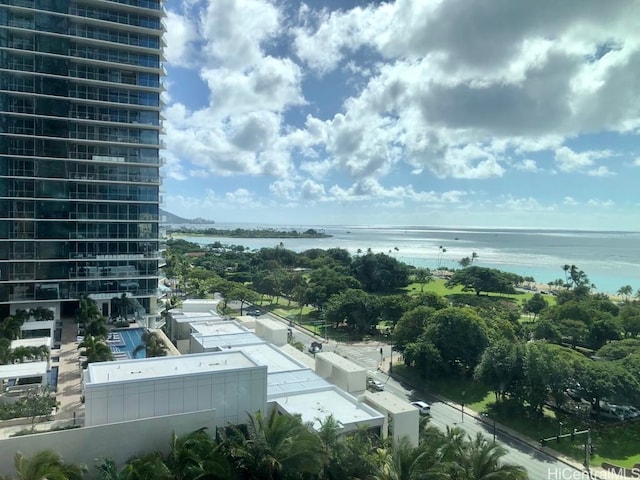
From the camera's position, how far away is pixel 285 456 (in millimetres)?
16234

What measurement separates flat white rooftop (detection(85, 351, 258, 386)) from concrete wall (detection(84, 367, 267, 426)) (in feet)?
1.64

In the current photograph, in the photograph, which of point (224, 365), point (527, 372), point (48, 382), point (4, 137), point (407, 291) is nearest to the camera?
point (224, 365)

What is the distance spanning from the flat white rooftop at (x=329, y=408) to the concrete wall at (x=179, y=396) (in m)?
2.94

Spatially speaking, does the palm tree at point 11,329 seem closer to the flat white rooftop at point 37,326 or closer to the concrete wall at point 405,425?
the flat white rooftop at point 37,326

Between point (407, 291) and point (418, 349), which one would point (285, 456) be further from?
point (407, 291)

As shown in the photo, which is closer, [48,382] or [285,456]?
[285,456]

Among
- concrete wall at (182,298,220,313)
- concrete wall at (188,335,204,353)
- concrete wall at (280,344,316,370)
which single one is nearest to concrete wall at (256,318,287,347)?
concrete wall at (280,344,316,370)

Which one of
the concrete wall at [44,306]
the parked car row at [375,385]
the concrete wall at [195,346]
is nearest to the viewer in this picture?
the concrete wall at [195,346]

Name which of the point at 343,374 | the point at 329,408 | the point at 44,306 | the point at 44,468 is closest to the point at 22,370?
the point at 44,468

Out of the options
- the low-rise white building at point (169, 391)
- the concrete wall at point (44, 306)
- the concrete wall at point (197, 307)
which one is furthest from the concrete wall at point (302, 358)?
the concrete wall at point (44, 306)

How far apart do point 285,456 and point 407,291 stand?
8278cm

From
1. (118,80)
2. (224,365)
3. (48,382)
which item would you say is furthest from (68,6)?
(224,365)

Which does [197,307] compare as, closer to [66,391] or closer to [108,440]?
[66,391]

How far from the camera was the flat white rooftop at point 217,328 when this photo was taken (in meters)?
38.3
